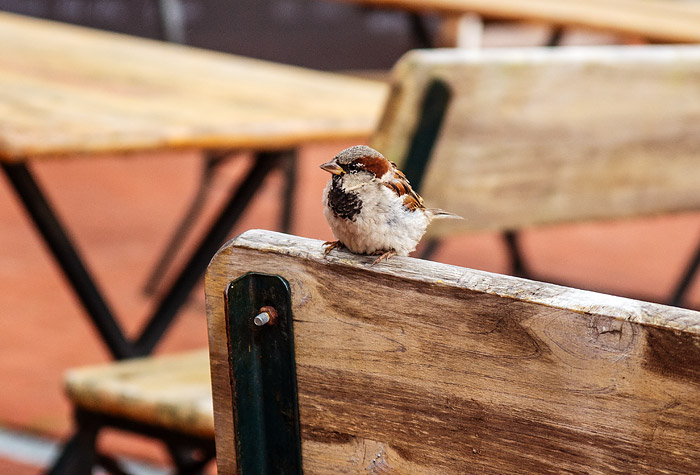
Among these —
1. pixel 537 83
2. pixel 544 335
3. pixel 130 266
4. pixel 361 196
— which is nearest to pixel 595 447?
pixel 544 335

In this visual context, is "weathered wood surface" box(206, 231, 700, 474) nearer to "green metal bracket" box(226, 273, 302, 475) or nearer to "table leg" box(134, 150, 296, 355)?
"green metal bracket" box(226, 273, 302, 475)

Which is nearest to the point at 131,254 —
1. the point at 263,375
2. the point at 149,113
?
the point at 149,113

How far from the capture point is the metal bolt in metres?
0.65

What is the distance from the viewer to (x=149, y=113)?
5.49ft

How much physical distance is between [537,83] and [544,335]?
100 centimetres

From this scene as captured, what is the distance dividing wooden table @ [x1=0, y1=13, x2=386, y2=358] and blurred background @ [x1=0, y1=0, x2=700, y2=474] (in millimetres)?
110

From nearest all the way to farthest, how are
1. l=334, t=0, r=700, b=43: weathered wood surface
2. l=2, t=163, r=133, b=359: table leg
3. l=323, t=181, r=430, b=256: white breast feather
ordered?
1. l=323, t=181, r=430, b=256: white breast feather
2. l=2, t=163, r=133, b=359: table leg
3. l=334, t=0, r=700, b=43: weathered wood surface

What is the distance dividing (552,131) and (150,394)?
813 millimetres

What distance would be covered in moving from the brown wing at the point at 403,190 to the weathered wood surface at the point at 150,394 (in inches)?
24.4

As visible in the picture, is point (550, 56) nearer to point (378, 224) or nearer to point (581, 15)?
point (378, 224)

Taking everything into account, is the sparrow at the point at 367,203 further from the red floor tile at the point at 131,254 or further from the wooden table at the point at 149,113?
the red floor tile at the point at 131,254

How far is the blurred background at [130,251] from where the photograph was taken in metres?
2.61

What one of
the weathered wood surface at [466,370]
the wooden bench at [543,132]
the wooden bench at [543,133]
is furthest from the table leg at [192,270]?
the weathered wood surface at [466,370]

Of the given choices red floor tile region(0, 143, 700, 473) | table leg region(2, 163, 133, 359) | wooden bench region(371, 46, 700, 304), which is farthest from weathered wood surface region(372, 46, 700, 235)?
red floor tile region(0, 143, 700, 473)
